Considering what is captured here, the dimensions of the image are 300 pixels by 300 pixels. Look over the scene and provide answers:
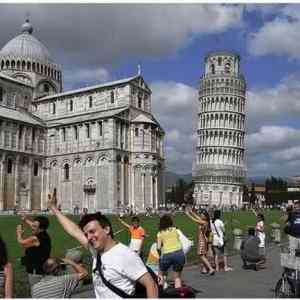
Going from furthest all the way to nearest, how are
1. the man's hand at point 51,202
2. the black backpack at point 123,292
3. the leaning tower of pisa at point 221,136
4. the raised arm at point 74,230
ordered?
1. the leaning tower of pisa at point 221,136
2. the man's hand at point 51,202
3. the raised arm at point 74,230
4. the black backpack at point 123,292

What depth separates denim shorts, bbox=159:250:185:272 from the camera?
977 centimetres

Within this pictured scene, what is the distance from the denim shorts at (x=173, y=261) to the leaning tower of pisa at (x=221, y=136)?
85.6m

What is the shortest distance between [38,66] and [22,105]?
20.2 ft

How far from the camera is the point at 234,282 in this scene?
11945 millimetres

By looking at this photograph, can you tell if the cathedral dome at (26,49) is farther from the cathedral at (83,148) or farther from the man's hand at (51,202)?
the man's hand at (51,202)

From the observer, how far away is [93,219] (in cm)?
450

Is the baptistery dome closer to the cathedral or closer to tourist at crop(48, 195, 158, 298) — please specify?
the cathedral

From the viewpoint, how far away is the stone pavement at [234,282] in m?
10.2

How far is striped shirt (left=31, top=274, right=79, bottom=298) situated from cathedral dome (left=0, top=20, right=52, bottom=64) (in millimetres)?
65193

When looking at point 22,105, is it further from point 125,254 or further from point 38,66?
point 125,254

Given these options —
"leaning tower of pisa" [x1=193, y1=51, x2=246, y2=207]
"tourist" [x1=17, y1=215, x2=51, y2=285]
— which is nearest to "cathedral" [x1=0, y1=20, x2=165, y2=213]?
"leaning tower of pisa" [x1=193, y1=51, x2=246, y2=207]

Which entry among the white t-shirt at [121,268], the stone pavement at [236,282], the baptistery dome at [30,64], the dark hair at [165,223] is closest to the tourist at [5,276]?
the white t-shirt at [121,268]

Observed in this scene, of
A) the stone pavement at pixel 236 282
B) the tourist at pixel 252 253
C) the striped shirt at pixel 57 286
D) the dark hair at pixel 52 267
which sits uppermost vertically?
the dark hair at pixel 52 267

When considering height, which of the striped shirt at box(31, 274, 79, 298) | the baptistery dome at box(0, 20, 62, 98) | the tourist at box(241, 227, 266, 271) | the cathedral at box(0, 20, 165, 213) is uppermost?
the baptistery dome at box(0, 20, 62, 98)
